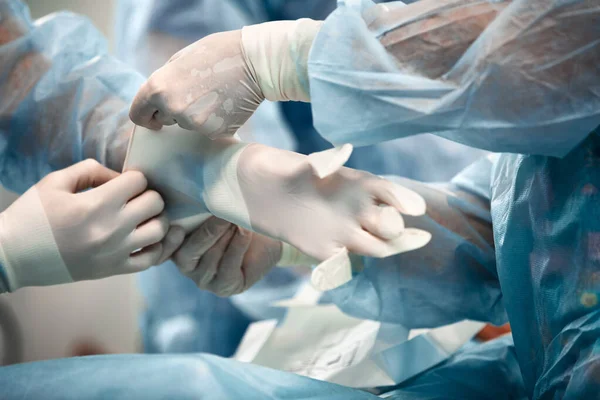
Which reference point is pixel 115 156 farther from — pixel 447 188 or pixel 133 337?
pixel 447 188

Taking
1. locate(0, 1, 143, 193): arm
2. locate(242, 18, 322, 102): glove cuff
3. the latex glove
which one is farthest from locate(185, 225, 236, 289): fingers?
locate(242, 18, 322, 102): glove cuff

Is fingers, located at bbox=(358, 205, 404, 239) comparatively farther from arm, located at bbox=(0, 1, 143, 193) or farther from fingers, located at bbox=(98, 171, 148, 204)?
arm, located at bbox=(0, 1, 143, 193)

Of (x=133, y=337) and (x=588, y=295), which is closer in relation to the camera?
(x=588, y=295)

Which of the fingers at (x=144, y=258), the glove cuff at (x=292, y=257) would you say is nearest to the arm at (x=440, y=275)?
the glove cuff at (x=292, y=257)

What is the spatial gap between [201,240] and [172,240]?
5 centimetres

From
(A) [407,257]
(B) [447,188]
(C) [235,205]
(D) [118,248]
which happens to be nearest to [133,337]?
Answer: (D) [118,248]

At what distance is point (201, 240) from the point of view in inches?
36.8

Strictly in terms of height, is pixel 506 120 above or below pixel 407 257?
above

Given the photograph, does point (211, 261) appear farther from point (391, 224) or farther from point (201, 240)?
point (391, 224)

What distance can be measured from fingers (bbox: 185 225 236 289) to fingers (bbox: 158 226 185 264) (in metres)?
0.07

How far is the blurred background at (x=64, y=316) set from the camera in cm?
76

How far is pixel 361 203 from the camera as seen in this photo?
0.67 meters

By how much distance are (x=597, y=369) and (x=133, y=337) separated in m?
0.72

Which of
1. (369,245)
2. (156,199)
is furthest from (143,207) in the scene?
(369,245)
